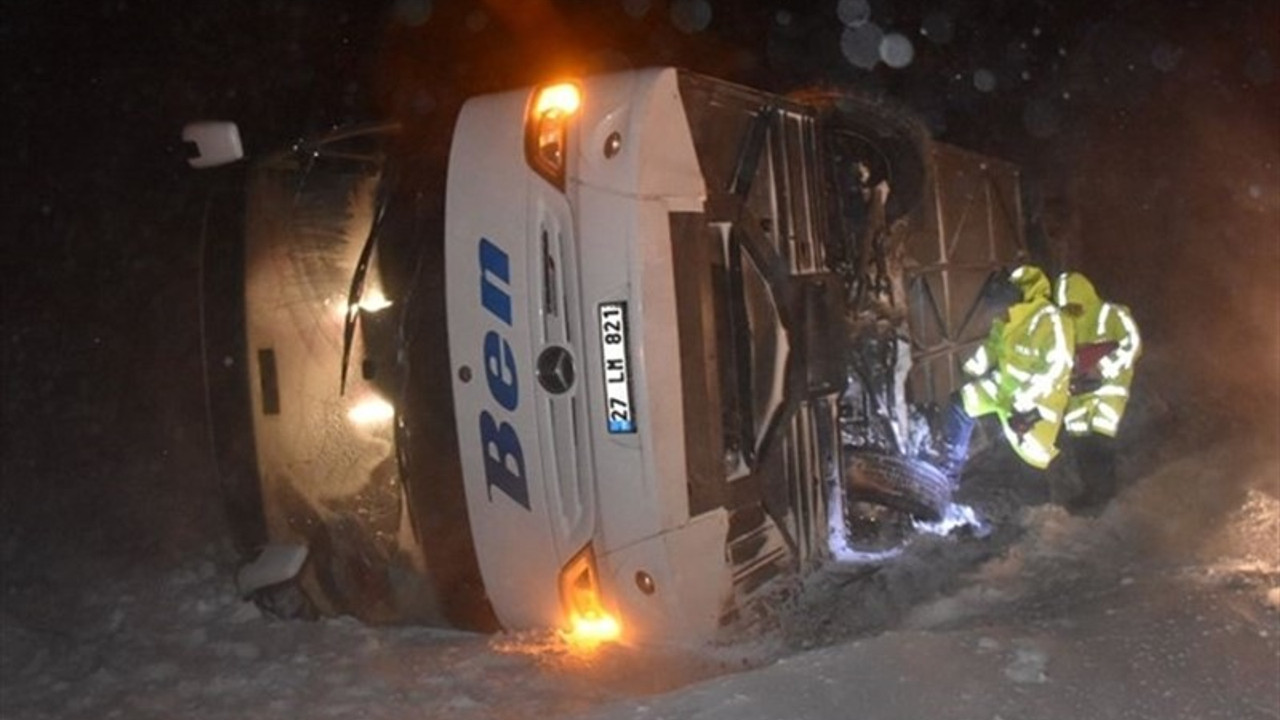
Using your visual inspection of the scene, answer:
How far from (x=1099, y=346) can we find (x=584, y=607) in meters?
3.68

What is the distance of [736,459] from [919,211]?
2.93 m

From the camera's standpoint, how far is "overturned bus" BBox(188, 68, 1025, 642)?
4.14m

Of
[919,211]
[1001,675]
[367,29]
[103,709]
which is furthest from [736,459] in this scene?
[367,29]

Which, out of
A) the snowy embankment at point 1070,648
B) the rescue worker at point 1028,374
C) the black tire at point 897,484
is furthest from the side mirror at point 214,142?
the rescue worker at point 1028,374

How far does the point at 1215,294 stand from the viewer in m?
9.94

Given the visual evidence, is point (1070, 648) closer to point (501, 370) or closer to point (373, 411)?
point (501, 370)

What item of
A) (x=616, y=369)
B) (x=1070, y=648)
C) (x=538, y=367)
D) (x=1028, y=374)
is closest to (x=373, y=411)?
Result: (x=538, y=367)

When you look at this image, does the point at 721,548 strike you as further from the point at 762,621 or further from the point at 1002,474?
the point at 1002,474

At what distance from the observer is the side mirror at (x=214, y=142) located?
4738 mm

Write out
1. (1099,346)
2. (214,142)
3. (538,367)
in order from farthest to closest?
(1099,346) → (214,142) → (538,367)

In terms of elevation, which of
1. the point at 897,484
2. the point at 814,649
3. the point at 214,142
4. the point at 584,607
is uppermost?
the point at 214,142

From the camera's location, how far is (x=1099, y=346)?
269 inches

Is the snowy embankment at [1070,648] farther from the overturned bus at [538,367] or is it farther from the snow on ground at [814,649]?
the overturned bus at [538,367]

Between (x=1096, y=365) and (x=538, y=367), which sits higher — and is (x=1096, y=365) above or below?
below
